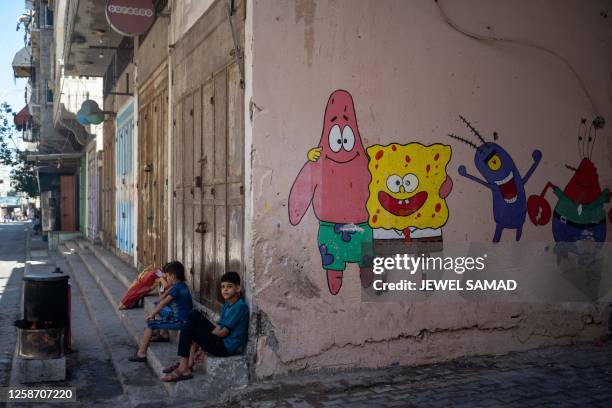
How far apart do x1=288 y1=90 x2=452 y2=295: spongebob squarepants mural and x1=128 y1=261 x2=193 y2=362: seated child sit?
1.58m

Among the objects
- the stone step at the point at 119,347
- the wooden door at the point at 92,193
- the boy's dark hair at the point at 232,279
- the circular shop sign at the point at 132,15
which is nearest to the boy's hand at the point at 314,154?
the boy's dark hair at the point at 232,279

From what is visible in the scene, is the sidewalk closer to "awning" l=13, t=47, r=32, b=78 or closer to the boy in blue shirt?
the boy in blue shirt

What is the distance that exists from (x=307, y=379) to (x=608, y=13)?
16.4 feet

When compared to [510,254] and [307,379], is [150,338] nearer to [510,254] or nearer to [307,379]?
[307,379]

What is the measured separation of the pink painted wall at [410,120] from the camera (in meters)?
5.20

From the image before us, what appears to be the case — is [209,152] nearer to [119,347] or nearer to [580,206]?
[119,347]

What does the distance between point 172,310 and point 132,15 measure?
5.11m

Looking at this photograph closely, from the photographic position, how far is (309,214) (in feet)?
17.4

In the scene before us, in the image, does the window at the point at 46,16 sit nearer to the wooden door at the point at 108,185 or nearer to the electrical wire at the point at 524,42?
the wooden door at the point at 108,185

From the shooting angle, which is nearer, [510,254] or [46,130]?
[510,254]

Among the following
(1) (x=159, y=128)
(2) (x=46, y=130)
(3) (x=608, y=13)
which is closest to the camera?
(3) (x=608, y=13)

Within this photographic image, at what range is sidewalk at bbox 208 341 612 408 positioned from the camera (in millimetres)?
4844

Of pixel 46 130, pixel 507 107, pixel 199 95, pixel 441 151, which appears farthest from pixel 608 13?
pixel 46 130

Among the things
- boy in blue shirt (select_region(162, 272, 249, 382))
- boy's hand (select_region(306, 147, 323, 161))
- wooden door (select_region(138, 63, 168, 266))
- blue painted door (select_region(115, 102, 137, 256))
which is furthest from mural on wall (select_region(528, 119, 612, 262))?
blue painted door (select_region(115, 102, 137, 256))
